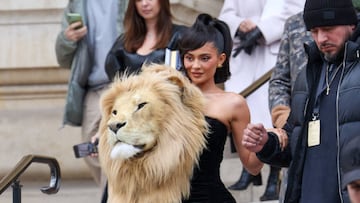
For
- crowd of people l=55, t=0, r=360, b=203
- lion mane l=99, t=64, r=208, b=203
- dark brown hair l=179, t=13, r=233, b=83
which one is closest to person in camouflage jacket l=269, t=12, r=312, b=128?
crowd of people l=55, t=0, r=360, b=203

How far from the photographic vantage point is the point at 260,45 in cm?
922

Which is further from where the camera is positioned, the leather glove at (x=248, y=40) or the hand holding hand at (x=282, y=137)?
the leather glove at (x=248, y=40)

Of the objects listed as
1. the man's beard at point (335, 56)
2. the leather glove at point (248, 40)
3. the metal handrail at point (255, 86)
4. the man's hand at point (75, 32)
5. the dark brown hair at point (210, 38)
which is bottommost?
the metal handrail at point (255, 86)

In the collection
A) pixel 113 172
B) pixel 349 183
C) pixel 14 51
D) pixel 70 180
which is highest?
pixel 349 183

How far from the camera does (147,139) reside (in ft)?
17.9

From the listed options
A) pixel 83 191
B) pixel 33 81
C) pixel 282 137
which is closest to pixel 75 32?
pixel 83 191

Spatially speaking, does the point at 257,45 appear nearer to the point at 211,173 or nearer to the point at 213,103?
the point at 213,103

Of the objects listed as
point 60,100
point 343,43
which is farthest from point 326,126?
point 60,100

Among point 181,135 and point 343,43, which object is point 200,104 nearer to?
point 181,135

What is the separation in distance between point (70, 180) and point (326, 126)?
520 centimetres

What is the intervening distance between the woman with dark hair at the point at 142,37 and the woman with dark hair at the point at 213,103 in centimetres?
106

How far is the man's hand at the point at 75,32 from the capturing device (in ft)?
27.0

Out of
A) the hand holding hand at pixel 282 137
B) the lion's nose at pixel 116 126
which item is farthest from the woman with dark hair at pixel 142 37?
the lion's nose at pixel 116 126

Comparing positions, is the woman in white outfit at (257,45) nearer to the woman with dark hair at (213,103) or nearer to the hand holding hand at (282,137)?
the woman with dark hair at (213,103)
